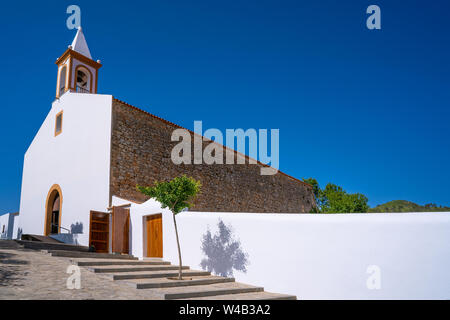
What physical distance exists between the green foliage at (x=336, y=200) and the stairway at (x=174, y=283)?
13553mm

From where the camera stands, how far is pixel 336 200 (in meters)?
23.6

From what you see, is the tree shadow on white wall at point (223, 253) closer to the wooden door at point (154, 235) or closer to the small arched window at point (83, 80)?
the wooden door at point (154, 235)

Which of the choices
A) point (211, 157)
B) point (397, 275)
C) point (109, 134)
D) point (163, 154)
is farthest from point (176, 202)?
point (211, 157)

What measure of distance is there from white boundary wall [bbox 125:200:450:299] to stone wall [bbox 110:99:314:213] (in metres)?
5.68

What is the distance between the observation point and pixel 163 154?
15.5 metres

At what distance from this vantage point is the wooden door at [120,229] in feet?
38.4

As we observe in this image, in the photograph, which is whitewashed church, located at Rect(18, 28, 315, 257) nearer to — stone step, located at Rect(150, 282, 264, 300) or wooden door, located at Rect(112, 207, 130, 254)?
wooden door, located at Rect(112, 207, 130, 254)

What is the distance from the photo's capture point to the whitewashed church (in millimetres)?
11938

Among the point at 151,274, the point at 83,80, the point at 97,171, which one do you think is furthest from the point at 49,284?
the point at 83,80

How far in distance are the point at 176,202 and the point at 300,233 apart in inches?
123

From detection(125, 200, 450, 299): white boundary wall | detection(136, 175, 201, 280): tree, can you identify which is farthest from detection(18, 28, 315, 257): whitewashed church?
detection(125, 200, 450, 299): white boundary wall

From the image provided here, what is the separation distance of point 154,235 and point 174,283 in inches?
149
